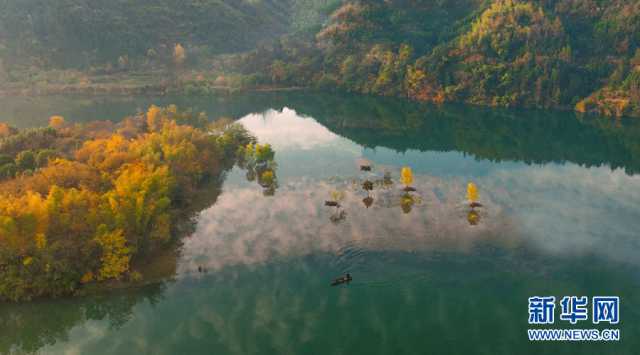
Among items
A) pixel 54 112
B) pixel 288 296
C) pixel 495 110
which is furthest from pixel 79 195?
pixel 495 110

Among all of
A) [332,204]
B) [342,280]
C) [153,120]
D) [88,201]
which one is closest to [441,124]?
[332,204]

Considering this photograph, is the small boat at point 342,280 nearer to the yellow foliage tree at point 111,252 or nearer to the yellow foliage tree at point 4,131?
the yellow foliage tree at point 111,252

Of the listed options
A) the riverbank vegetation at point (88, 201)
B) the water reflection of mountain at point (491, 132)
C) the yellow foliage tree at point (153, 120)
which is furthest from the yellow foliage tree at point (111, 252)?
the water reflection of mountain at point (491, 132)

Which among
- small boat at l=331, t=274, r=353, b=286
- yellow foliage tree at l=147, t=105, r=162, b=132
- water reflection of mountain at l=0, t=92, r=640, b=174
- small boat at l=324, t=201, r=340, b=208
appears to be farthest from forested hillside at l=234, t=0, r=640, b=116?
small boat at l=331, t=274, r=353, b=286

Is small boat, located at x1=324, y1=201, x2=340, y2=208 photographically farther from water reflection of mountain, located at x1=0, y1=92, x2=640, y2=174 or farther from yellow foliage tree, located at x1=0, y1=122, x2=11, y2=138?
yellow foliage tree, located at x1=0, y1=122, x2=11, y2=138

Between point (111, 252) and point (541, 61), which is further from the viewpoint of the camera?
point (541, 61)

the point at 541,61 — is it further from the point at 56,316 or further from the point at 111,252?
the point at 56,316
